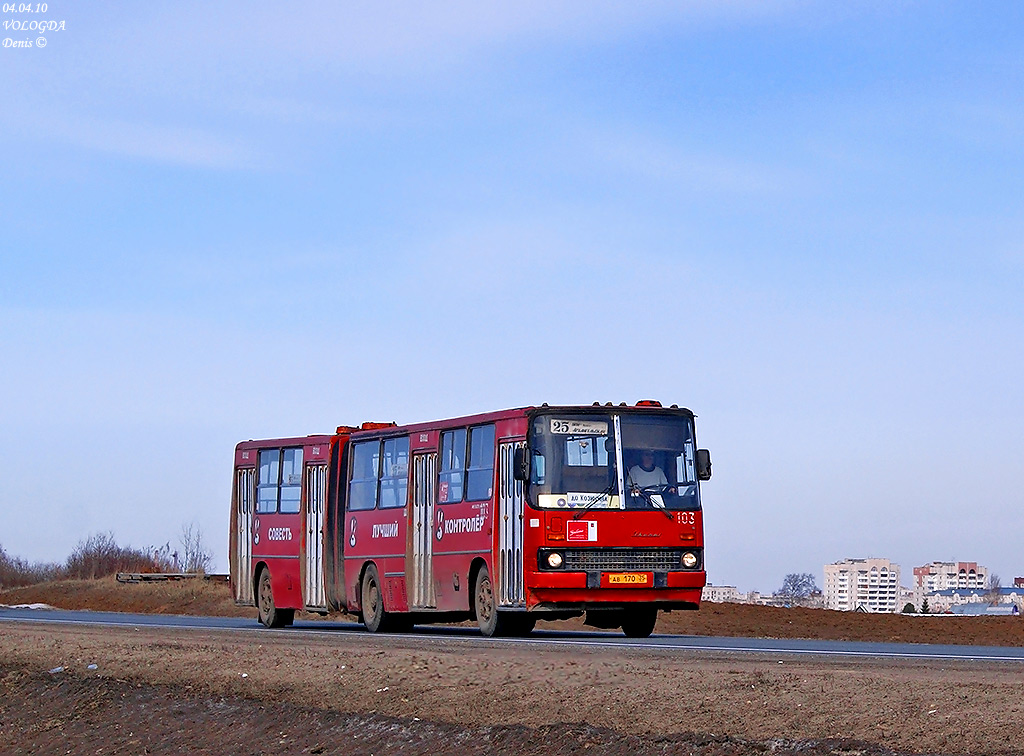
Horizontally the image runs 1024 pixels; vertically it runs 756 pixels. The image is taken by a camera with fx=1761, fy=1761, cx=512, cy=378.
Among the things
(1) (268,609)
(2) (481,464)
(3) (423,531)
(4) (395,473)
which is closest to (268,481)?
(1) (268,609)

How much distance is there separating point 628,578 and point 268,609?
9.90 m

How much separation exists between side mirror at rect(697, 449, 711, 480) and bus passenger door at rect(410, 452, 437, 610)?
4.43 m

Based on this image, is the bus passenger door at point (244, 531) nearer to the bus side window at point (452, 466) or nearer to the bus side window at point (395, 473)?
the bus side window at point (395, 473)

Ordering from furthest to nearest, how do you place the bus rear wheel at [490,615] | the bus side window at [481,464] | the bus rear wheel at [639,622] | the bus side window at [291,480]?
the bus side window at [291,480]
the bus rear wheel at [639,622]
the bus side window at [481,464]
the bus rear wheel at [490,615]

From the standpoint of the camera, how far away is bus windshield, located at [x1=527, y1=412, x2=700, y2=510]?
970 inches

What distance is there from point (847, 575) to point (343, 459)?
156 meters

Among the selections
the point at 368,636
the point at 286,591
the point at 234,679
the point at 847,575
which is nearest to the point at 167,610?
the point at 286,591

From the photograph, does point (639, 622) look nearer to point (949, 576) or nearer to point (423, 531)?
point (423, 531)

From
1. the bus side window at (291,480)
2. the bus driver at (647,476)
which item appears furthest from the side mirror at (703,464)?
the bus side window at (291,480)

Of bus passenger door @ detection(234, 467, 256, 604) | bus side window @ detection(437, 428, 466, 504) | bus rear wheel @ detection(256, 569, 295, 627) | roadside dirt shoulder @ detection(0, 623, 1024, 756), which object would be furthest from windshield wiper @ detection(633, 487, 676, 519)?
bus passenger door @ detection(234, 467, 256, 604)

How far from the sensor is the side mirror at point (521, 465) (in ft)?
80.1

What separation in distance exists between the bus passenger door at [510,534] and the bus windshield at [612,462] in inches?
14.6

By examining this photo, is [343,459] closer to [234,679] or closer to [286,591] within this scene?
[286,591]

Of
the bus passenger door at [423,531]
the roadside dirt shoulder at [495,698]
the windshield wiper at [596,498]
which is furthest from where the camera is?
the bus passenger door at [423,531]
